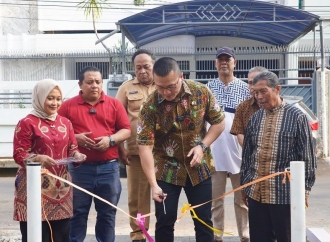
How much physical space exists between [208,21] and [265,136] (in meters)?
13.3

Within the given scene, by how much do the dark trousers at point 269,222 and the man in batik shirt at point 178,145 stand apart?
401mm

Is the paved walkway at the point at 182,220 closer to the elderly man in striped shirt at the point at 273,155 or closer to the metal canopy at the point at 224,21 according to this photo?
the elderly man in striped shirt at the point at 273,155

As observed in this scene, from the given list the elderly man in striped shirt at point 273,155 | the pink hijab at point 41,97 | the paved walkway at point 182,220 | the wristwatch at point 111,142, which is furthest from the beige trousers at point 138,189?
the elderly man in striped shirt at point 273,155

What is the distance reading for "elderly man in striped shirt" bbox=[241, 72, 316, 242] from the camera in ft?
17.9

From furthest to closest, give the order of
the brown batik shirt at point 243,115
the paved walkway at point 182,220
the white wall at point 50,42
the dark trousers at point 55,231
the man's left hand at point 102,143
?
the white wall at point 50,42
the paved walkway at point 182,220
the brown batik shirt at point 243,115
the man's left hand at point 102,143
the dark trousers at point 55,231

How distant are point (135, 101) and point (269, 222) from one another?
7.47 ft

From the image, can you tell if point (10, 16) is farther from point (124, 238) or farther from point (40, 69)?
point (124, 238)

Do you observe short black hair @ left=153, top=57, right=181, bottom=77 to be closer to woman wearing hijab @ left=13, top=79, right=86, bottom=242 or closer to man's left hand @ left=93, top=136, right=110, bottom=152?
woman wearing hijab @ left=13, top=79, right=86, bottom=242

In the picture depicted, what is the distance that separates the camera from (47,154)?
5770 millimetres

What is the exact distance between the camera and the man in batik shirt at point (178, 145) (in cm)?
572

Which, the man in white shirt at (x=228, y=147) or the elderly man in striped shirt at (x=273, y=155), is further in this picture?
the man in white shirt at (x=228, y=147)

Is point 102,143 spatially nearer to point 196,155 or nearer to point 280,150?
point 196,155

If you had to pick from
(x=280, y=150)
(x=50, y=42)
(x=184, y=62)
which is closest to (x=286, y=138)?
(x=280, y=150)

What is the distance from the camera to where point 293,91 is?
17.1m
